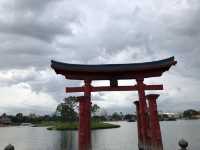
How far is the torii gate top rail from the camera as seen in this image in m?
22.0

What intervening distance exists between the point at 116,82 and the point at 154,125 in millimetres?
4006

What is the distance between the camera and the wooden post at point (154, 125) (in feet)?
72.1

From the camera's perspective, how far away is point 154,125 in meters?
22.3

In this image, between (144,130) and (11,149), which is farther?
(144,130)

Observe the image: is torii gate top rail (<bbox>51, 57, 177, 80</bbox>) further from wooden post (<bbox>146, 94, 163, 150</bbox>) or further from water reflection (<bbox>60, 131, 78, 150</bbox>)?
water reflection (<bbox>60, 131, 78, 150</bbox>)

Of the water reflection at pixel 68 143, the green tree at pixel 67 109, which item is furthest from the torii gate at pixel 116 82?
the green tree at pixel 67 109

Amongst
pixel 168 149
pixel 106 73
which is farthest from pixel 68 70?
pixel 168 149

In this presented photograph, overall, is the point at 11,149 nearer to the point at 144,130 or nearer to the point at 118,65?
the point at 118,65

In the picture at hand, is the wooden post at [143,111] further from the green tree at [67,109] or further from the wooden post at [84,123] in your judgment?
the green tree at [67,109]

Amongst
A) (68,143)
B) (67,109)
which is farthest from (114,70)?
(67,109)

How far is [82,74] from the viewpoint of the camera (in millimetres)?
22531

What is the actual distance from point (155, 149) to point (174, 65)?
19.4ft

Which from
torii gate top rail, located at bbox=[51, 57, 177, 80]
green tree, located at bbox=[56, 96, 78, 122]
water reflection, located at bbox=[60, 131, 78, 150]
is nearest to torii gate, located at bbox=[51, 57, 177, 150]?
torii gate top rail, located at bbox=[51, 57, 177, 80]

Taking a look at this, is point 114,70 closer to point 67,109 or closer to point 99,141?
point 99,141
